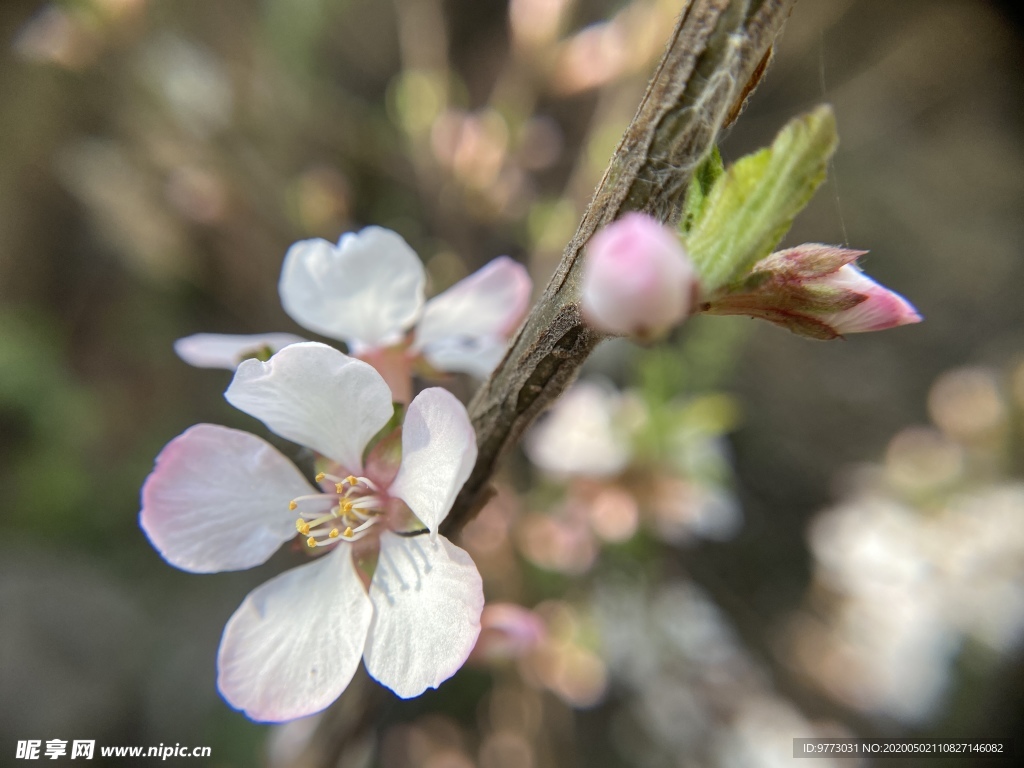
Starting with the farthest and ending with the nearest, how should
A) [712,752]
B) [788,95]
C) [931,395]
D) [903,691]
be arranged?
[788,95] < [931,395] < [903,691] < [712,752]

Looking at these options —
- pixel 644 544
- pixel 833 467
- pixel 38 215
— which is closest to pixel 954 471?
pixel 833 467

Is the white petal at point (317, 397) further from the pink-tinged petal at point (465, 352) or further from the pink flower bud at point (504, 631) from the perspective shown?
the pink flower bud at point (504, 631)

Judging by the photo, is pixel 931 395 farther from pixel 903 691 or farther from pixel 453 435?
pixel 453 435

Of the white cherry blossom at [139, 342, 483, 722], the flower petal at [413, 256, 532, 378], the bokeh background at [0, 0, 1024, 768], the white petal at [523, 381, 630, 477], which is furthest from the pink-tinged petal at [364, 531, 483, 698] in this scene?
the white petal at [523, 381, 630, 477]

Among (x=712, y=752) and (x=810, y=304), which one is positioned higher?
(x=810, y=304)

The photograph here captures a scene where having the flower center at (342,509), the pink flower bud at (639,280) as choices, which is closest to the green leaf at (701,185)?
the pink flower bud at (639,280)

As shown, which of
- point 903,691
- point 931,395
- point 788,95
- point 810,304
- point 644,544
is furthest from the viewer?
point 788,95

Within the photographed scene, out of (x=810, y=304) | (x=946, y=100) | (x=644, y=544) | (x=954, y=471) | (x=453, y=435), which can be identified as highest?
(x=946, y=100)
